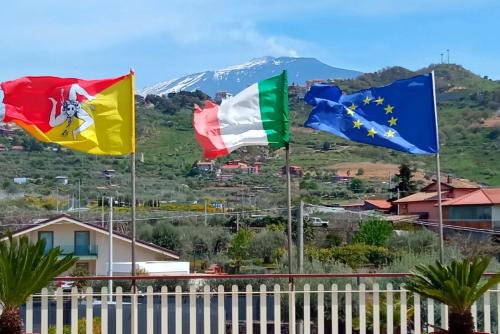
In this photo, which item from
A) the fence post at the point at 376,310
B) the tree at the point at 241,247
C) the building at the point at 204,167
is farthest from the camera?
the building at the point at 204,167

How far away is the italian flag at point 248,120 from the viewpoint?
412 inches

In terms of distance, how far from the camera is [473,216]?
5203cm

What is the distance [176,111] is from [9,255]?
8395 cm

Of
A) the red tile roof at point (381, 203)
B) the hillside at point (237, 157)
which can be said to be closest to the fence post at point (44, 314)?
the hillside at point (237, 157)

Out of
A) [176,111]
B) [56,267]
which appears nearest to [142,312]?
[56,267]

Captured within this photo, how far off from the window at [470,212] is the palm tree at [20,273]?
4543cm

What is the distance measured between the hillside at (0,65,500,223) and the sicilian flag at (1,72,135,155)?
45715 mm

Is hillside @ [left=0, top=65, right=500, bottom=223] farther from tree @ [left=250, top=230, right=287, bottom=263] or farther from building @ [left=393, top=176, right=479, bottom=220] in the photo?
tree @ [left=250, top=230, right=287, bottom=263]

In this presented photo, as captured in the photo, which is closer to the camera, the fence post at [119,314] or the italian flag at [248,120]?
the fence post at [119,314]

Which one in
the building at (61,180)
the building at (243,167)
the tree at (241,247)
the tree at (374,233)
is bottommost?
the tree at (241,247)

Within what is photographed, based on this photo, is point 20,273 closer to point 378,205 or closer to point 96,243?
point 96,243

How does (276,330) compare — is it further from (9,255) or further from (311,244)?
(311,244)

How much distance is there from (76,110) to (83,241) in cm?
3500

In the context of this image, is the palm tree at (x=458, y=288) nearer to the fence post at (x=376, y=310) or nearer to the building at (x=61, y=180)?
the fence post at (x=376, y=310)
